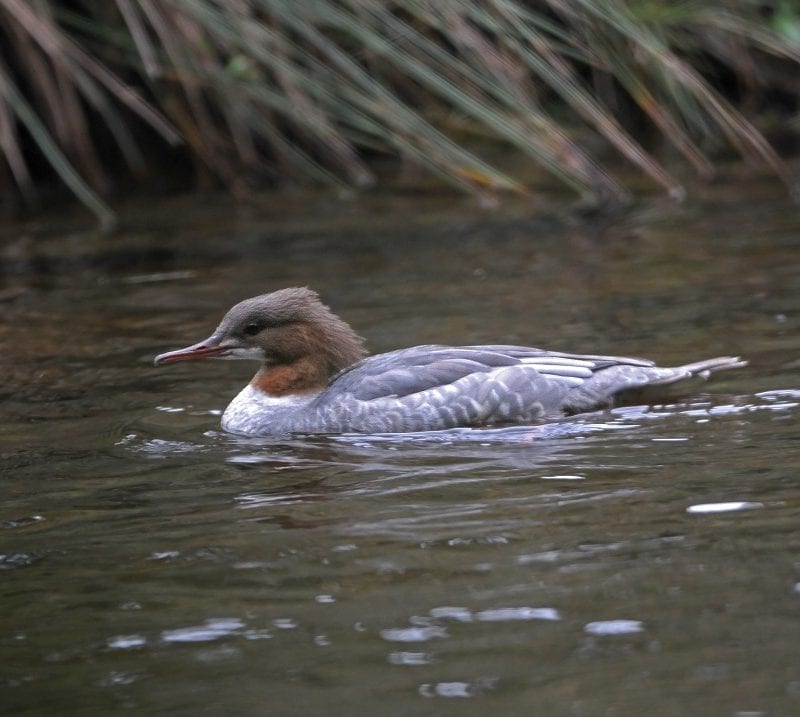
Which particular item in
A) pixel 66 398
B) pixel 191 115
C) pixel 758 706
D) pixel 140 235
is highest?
pixel 191 115

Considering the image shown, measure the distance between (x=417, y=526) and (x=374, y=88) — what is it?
4.50m

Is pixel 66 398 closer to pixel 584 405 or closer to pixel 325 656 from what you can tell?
pixel 584 405

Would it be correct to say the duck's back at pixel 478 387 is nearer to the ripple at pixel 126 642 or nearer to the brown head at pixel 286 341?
the brown head at pixel 286 341

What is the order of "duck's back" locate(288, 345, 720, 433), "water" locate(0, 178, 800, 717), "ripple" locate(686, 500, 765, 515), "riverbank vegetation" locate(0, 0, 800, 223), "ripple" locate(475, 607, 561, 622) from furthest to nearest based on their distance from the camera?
1. "riverbank vegetation" locate(0, 0, 800, 223)
2. "duck's back" locate(288, 345, 720, 433)
3. "ripple" locate(686, 500, 765, 515)
4. "ripple" locate(475, 607, 561, 622)
5. "water" locate(0, 178, 800, 717)

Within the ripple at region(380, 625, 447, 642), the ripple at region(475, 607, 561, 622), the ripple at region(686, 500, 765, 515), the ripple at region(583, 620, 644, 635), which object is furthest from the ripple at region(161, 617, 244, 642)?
the ripple at region(686, 500, 765, 515)

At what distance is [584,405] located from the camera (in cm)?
691

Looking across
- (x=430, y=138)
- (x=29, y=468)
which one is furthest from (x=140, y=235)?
(x=29, y=468)

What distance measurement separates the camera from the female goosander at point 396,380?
679 centimetres

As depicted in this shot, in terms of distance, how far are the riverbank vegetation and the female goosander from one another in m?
1.87

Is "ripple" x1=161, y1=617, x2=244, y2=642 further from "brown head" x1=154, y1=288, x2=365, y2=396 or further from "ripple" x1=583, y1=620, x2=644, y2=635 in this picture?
"brown head" x1=154, y1=288, x2=365, y2=396

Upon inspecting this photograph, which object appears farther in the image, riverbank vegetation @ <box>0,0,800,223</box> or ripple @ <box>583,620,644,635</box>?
riverbank vegetation @ <box>0,0,800,223</box>

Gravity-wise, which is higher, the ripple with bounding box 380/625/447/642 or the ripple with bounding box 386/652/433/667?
the ripple with bounding box 380/625/447/642

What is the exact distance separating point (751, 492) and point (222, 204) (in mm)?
8321

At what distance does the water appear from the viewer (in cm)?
399
